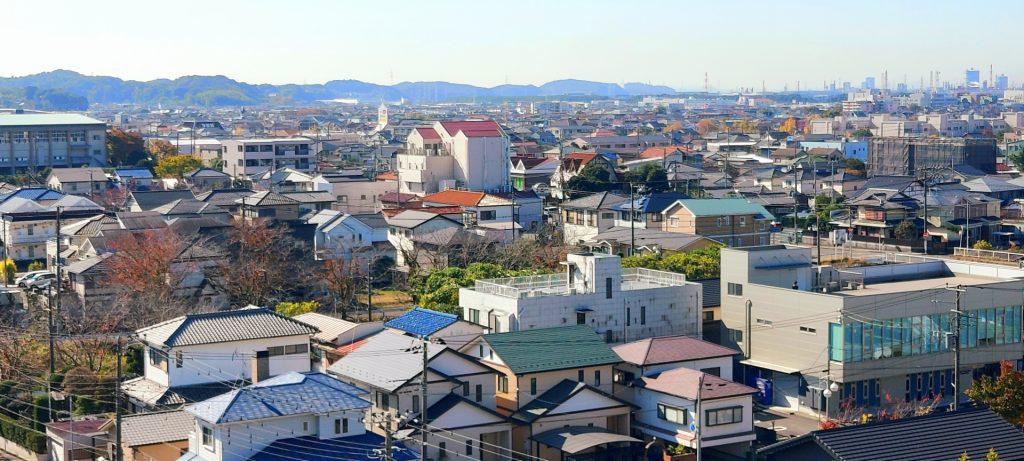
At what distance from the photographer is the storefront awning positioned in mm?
13625

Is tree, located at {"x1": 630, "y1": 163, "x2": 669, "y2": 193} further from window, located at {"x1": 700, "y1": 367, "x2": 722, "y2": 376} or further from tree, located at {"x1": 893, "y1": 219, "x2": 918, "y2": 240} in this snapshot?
window, located at {"x1": 700, "y1": 367, "x2": 722, "y2": 376}

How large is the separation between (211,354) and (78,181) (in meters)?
25.2

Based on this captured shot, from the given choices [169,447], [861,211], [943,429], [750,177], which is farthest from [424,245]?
[750,177]

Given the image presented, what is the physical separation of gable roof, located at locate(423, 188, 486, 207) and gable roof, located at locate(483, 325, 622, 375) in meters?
15.7

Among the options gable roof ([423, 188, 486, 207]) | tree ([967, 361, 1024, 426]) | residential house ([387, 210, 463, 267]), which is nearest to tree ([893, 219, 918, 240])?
gable roof ([423, 188, 486, 207])

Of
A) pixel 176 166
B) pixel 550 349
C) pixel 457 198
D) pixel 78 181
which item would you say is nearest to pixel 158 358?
pixel 550 349

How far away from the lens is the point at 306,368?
1585cm

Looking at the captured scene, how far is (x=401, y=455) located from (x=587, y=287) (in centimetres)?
525

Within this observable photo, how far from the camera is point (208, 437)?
40.6 ft

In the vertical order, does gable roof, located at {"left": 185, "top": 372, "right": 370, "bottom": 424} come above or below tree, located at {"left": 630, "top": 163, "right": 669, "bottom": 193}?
below

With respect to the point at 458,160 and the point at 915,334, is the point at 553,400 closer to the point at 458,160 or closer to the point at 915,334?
the point at 915,334

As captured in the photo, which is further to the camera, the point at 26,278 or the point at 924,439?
the point at 26,278

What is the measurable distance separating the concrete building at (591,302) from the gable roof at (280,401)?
4155mm

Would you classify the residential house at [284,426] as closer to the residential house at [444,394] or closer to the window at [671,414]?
the residential house at [444,394]
